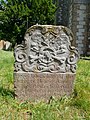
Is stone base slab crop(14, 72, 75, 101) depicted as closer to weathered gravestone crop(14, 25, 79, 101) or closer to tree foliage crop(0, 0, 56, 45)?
weathered gravestone crop(14, 25, 79, 101)

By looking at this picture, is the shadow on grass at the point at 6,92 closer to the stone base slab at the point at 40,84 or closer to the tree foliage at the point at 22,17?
the stone base slab at the point at 40,84

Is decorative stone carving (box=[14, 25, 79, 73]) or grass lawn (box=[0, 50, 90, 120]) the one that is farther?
decorative stone carving (box=[14, 25, 79, 73])

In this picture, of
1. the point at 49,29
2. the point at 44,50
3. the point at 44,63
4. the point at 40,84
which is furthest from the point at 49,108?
the point at 49,29

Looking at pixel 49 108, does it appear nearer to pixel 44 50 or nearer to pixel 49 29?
pixel 44 50

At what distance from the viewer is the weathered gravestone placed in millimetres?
5258

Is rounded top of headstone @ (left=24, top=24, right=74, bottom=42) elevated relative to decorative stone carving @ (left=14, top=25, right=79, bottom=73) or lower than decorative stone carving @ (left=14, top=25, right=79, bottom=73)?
elevated

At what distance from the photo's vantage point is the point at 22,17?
33.1 m

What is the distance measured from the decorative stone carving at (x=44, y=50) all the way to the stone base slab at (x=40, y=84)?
3.4 inches

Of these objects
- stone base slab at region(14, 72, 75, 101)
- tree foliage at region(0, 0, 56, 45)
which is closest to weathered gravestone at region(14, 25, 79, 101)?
stone base slab at region(14, 72, 75, 101)

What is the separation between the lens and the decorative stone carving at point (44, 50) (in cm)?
525

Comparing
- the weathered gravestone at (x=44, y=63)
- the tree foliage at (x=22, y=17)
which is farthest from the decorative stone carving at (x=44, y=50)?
the tree foliage at (x=22, y=17)

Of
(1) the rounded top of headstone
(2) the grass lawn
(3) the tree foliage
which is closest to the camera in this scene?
(2) the grass lawn

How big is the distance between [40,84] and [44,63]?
1.19 feet

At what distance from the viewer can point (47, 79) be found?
534 cm
